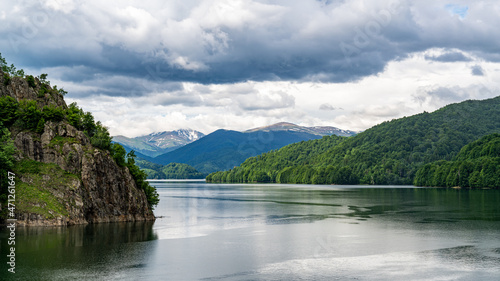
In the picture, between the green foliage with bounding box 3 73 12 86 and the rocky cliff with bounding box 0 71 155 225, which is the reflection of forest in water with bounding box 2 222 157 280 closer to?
the rocky cliff with bounding box 0 71 155 225

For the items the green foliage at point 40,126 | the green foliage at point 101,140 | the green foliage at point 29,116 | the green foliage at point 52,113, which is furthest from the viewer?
the green foliage at point 101,140

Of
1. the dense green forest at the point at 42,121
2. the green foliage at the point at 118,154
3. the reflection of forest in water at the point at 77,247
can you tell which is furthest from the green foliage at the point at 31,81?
the reflection of forest in water at the point at 77,247

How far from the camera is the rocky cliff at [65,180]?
79.3 metres

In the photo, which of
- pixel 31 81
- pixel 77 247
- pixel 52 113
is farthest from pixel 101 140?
pixel 77 247

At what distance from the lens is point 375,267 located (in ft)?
173

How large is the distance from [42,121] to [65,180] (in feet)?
49.4

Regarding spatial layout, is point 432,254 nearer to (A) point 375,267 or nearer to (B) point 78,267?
(A) point 375,267

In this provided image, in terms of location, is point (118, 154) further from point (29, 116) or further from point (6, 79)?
point (6, 79)

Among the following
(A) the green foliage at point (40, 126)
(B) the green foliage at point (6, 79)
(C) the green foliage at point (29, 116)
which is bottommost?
(A) the green foliage at point (40, 126)

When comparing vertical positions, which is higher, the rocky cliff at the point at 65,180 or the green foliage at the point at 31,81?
the green foliage at the point at 31,81

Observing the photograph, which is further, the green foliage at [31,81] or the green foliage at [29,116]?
the green foliage at [31,81]

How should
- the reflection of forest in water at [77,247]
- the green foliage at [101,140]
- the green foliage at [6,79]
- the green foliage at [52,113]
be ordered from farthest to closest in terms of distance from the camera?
the green foliage at [6,79] < the green foliage at [101,140] < the green foliage at [52,113] < the reflection of forest in water at [77,247]

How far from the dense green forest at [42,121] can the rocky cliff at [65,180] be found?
1200mm

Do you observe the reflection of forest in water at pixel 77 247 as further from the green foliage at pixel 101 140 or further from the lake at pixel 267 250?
the green foliage at pixel 101 140
